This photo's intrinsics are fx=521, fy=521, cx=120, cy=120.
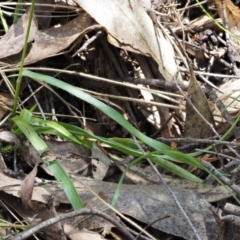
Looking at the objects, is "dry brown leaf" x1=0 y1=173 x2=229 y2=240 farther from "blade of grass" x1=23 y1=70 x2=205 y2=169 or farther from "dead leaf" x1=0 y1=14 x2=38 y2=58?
"dead leaf" x1=0 y1=14 x2=38 y2=58

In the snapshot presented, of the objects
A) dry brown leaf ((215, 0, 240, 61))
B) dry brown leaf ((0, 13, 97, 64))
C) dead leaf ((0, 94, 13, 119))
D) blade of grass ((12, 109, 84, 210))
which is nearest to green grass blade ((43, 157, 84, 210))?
blade of grass ((12, 109, 84, 210))

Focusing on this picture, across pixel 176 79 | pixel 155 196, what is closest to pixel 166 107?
pixel 176 79

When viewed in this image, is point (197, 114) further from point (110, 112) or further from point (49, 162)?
point (49, 162)

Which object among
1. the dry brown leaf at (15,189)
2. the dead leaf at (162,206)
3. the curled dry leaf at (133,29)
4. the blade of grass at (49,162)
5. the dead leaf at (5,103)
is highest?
the curled dry leaf at (133,29)

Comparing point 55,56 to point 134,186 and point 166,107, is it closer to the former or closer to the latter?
point 166,107

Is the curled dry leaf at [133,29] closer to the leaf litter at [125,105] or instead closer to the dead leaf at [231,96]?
the leaf litter at [125,105]

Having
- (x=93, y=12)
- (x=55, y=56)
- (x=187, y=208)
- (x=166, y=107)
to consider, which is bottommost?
(x=187, y=208)

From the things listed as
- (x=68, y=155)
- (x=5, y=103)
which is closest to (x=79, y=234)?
(x=68, y=155)

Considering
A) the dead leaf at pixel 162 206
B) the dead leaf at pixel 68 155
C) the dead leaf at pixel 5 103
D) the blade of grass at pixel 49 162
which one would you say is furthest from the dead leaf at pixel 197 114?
the dead leaf at pixel 5 103
